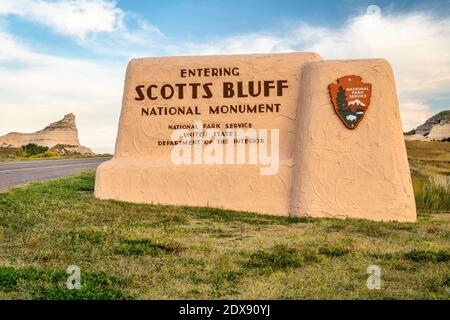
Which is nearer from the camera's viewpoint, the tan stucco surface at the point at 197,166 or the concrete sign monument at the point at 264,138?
Result: the concrete sign monument at the point at 264,138

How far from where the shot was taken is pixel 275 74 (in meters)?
12.6

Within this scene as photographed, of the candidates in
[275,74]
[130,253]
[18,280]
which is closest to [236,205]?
[275,74]

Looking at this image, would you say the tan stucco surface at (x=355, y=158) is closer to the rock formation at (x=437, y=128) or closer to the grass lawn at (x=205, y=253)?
the grass lawn at (x=205, y=253)

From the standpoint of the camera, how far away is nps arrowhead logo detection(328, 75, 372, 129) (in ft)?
38.9

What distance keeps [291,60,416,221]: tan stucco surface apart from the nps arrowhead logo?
0.41 feet

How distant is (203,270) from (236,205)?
5.69 m

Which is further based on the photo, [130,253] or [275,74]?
[275,74]

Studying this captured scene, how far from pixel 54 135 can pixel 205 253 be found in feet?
259

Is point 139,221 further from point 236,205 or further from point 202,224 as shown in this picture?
point 236,205

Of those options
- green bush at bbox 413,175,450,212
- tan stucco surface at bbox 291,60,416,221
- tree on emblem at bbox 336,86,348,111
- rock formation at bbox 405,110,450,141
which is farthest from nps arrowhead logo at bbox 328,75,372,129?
rock formation at bbox 405,110,450,141

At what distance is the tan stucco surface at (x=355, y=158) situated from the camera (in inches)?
460

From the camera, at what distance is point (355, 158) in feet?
38.8

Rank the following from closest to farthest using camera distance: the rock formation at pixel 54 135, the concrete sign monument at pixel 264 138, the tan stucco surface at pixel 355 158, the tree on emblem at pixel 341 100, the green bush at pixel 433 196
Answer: the tan stucco surface at pixel 355 158 < the concrete sign monument at pixel 264 138 < the tree on emblem at pixel 341 100 < the green bush at pixel 433 196 < the rock formation at pixel 54 135

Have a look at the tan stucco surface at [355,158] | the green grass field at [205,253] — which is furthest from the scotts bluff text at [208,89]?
the green grass field at [205,253]
